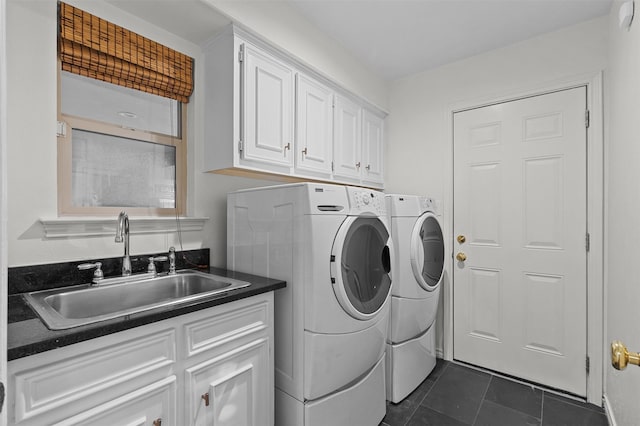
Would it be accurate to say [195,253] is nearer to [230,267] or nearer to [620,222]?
[230,267]

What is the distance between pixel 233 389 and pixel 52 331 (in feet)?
2.34

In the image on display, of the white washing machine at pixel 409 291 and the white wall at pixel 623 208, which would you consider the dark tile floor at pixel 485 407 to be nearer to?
the white washing machine at pixel 409 291

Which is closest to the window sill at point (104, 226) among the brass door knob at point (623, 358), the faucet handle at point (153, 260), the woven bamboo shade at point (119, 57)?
the faucet handle at point (153, 260)

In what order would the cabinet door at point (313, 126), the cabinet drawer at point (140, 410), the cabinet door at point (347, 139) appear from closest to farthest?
the cabinet drawer at point (140, 410) → the cabinet door at point (313, 126) → the cabinet door at point (347, 139)

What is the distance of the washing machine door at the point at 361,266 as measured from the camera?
1580 mm

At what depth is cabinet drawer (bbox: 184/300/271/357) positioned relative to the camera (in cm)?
121

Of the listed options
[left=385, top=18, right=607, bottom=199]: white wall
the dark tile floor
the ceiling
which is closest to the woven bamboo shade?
the ceiling

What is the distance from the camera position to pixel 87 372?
3.10 ft

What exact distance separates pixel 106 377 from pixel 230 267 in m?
0.96

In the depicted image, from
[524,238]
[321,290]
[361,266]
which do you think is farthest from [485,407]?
[321,290]

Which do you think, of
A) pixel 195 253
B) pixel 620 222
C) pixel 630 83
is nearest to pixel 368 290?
pixel 195 253

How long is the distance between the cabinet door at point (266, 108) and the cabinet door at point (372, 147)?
0.95m

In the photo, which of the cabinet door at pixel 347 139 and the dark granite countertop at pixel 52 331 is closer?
the dark granite countertop at pixel 52 331

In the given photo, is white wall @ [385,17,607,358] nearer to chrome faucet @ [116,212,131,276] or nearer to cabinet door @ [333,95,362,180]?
cabinet door @ [333,95,362,180]
